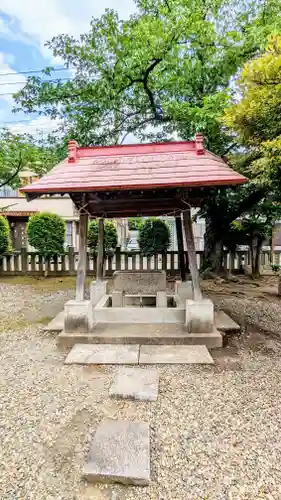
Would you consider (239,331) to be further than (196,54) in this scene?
No

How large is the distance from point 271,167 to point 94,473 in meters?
3.90

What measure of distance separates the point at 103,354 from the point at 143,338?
636 millimetres

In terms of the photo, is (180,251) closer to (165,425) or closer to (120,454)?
(165,425)

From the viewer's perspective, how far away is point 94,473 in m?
1.88

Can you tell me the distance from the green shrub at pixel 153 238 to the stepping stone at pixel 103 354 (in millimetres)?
5634

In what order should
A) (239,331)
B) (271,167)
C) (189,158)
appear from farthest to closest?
(239,331) → (189,158) → (271,167)

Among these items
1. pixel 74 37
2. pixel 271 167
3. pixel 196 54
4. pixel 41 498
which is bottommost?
pixel 41 498

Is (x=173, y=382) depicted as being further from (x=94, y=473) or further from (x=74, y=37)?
(x=74, y=37)

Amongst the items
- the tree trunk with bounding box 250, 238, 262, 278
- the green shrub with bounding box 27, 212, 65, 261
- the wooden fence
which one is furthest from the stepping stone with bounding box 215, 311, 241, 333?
the green shrub with bounding box 27, 212, 65, 261

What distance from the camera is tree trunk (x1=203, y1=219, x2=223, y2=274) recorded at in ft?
28.8

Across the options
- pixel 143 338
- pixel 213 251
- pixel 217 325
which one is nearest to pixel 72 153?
pixel 143 338

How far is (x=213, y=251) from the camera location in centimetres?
888

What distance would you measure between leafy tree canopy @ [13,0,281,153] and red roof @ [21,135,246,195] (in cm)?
211

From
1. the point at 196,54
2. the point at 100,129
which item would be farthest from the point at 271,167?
the point at 100,129
